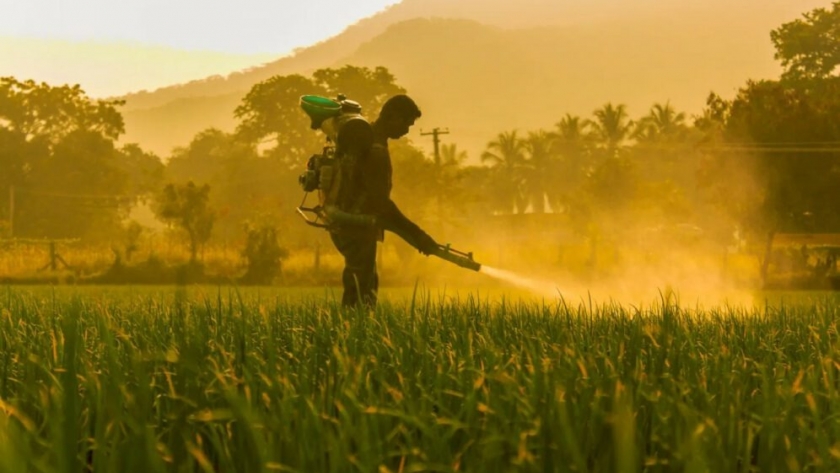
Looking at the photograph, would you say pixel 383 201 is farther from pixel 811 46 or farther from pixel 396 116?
pixel 811 46

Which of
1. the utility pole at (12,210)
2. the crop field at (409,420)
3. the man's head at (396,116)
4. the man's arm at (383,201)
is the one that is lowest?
the crop field at (409,420)

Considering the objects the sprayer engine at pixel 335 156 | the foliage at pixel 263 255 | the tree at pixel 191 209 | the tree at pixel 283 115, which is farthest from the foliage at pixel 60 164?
the sprayer engine at pixel 335 156

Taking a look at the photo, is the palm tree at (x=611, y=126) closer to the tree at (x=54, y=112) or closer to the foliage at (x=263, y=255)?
the tree at (x=54, y=112)

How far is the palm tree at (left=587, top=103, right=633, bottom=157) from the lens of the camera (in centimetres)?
10389

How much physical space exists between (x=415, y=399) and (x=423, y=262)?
3205 cm

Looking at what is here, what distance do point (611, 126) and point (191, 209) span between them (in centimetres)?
7664

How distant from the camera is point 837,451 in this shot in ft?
7.70

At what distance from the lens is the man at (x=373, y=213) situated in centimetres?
832

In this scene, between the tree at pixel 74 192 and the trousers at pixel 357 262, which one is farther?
the tree at pixel 74 192

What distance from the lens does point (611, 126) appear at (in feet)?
345

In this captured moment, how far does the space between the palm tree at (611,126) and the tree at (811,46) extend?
48999mm

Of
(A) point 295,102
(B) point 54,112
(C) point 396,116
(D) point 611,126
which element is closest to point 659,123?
(D) point 611,126

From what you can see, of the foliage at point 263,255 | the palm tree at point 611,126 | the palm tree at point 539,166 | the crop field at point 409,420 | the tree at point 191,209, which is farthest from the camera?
the palm tree at point 539,166

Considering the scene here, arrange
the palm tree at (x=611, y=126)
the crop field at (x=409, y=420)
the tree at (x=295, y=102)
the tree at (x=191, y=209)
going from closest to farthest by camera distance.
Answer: the crop field at (x=409, y=420) → the tree at (x=191, y=209) → the tree at (x=295, y=102) → the palm tree at (x=611, y=126)
